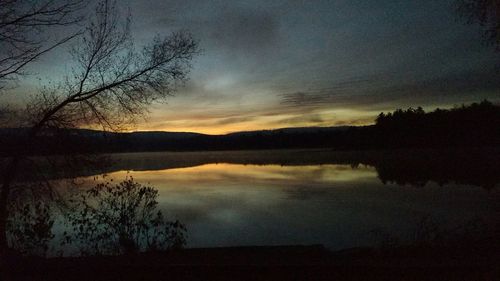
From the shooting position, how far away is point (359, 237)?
17172mm

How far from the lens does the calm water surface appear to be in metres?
18.0

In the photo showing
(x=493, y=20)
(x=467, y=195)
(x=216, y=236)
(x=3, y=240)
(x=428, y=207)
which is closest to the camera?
(x=493, y=20)

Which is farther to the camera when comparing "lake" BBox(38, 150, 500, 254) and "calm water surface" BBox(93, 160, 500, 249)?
"calm water surface" BBox(93, 160, 500, 249)

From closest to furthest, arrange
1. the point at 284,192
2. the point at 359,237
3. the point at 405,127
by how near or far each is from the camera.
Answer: the point at 359,237 < the point at 284,192 < the point at 405,127

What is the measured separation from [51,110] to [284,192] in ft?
83.4

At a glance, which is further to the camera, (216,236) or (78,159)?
(216,236)

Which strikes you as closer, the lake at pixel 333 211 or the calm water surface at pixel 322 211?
the lake at pixel 333 211

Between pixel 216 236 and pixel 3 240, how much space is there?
33.5ft

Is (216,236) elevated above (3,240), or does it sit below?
below

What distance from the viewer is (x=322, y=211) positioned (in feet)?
77.9

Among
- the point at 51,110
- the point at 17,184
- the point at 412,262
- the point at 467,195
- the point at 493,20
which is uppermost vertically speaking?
the point at 493,20

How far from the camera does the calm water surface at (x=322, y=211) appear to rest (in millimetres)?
18000

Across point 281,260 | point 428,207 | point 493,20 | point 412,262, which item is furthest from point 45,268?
point 428,207

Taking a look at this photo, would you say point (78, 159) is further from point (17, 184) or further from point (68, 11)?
point (68, 11)
